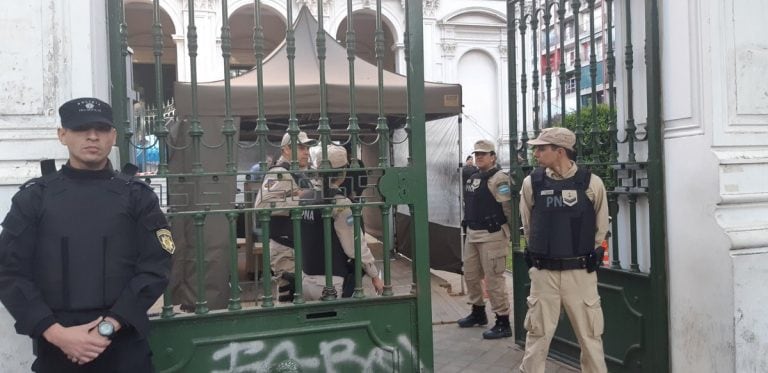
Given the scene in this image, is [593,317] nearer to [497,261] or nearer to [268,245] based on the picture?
[497,261]

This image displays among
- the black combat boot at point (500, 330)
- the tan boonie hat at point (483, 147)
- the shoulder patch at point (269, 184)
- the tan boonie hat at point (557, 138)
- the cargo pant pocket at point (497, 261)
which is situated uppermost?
the tan boonie hat at point (483, 147)

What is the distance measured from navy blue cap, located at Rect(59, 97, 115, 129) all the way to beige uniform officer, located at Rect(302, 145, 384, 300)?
1.77 meters

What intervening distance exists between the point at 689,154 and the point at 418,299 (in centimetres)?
191

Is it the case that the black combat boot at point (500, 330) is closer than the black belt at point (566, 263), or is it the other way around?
the black belt at point (566, 263)

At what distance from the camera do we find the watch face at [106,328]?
2.44 meters

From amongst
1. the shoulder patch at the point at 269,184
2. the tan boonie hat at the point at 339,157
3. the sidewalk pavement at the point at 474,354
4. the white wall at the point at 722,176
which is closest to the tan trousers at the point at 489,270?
the sidewalk pavement at the point at 474,354

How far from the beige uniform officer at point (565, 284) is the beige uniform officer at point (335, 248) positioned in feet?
3.54

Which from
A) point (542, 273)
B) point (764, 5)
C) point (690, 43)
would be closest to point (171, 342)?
point (542, 273)

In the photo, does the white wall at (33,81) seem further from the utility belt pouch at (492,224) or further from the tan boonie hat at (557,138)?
the utility belt pouch at (492,224)

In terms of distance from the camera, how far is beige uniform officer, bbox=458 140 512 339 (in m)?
5.85

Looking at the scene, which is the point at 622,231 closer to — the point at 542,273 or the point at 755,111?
the point at 542,273

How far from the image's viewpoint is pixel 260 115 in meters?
3.45

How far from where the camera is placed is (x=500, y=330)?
584 cm

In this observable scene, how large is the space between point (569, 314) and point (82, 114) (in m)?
3.12
